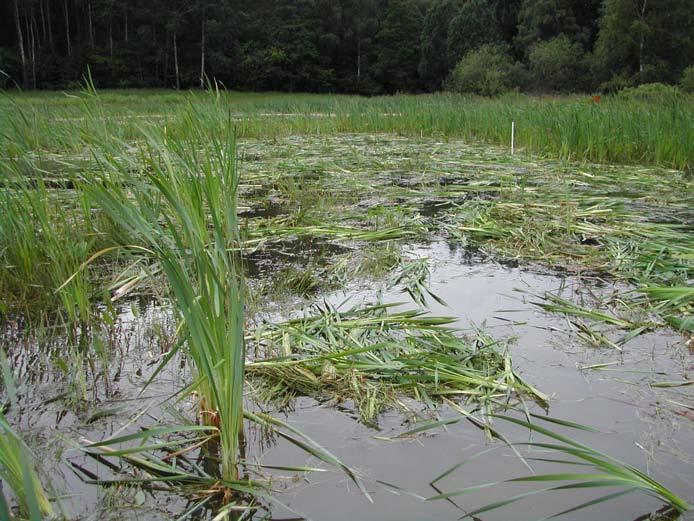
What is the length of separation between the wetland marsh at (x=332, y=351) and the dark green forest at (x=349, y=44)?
2252 cm

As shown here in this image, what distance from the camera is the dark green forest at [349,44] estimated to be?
27.1 meters

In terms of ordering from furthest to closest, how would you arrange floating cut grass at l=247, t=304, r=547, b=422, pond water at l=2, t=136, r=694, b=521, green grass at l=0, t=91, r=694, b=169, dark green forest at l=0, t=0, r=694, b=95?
1. dark green forest at l=0, t=0, r=694, b=95
2. green grass at l=0, t=91, r=694, b=169
3. floating cut grass at l=247, t=304, r=547, b=422
4. pond water at l=2, t=136, r=694, b=521

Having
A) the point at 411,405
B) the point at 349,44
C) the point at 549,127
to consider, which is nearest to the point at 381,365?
the point at 411,405

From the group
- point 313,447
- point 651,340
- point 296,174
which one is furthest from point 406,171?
point 313,447

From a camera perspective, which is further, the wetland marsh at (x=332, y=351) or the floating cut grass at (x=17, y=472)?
the wetland marsh at (x=332, y=351)

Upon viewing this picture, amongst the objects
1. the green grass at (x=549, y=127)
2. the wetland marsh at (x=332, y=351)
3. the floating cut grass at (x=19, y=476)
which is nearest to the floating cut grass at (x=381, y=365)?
the wetland marsh at (x=332, y=351)

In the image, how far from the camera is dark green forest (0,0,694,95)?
2709 cm

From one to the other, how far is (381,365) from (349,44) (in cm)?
3979

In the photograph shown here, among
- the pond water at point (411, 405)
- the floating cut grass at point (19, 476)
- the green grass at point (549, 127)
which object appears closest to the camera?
the floating cut grass at point (19, 476)

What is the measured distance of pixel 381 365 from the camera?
2025mm

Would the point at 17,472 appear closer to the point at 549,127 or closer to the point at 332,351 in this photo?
the point at 332,351

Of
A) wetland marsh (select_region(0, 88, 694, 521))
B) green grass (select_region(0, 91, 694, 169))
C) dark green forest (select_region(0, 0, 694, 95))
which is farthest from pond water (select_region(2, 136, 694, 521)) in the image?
dark green forest (select_region(0, 0, 694, 95))

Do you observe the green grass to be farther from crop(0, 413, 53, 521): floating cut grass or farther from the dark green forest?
the dark green forest

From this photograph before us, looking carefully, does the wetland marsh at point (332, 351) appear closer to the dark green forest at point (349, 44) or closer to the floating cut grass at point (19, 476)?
the floating cut grass at point (19, 476)
